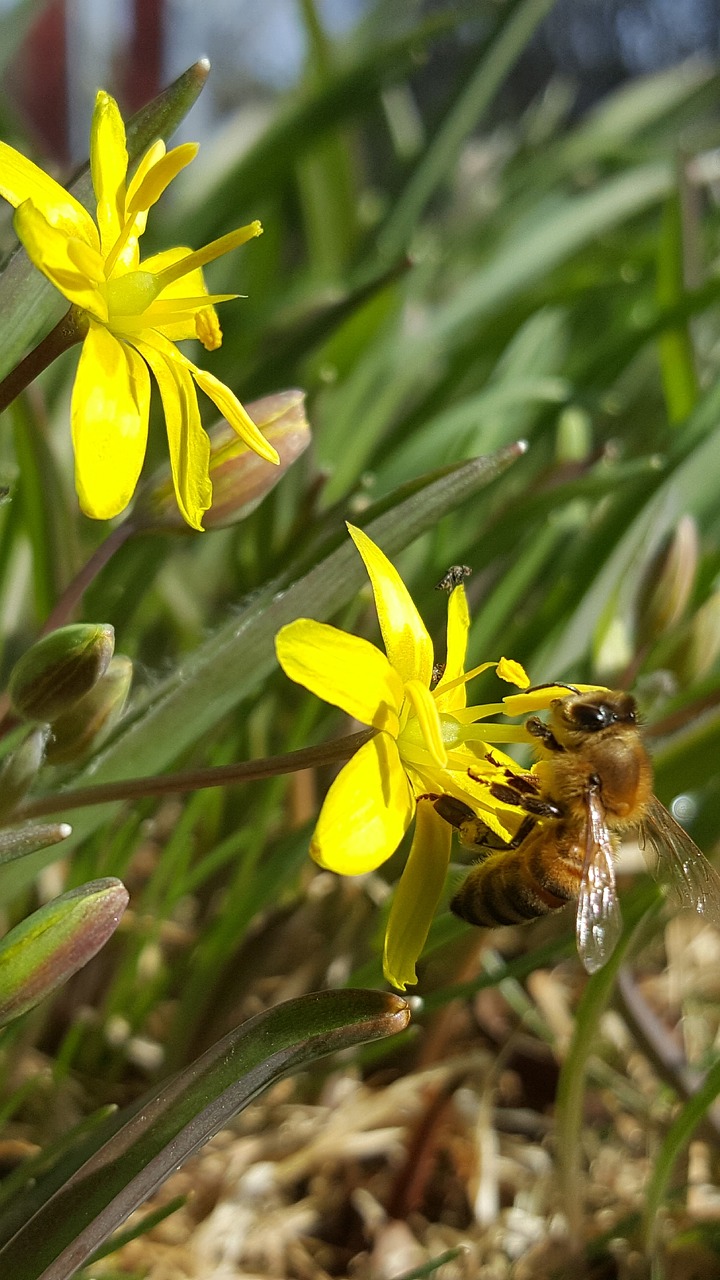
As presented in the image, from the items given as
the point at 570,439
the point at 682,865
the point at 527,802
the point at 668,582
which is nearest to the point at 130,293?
the point at 527,802

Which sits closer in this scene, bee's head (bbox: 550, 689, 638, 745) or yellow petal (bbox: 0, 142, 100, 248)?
yellow petal (bbox: 0, 142, 100, 248)

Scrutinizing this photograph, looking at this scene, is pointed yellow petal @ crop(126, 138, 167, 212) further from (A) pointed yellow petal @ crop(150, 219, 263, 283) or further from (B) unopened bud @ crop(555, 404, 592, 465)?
(B) unopened bud @ crop(555, 404, 592, 465)

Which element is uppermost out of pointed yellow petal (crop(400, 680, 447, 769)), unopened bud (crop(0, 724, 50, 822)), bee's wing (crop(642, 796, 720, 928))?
unopened bud (crop(0, 724, 50, 822))

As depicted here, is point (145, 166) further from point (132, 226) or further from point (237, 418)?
point (237, 418)

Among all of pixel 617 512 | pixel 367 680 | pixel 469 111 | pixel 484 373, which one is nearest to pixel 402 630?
pixel 367 680

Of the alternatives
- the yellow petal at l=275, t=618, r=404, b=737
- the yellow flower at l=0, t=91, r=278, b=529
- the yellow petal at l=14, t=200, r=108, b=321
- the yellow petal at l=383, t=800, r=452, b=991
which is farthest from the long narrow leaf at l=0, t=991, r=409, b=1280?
the yellow petal at l=14, t=200, r=108, b=321

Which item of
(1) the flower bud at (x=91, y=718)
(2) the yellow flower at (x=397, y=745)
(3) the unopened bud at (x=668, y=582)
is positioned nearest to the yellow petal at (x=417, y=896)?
(2) the yellow flower at (x=397, y=745)

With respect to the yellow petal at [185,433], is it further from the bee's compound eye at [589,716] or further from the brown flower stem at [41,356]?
the bee's compound eye at [589,716]
